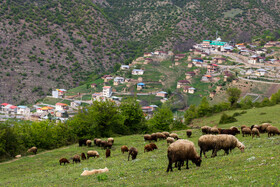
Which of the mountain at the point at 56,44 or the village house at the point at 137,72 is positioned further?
the village house at the point at 137,72

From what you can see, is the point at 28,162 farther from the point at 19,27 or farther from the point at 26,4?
the point at 26,4

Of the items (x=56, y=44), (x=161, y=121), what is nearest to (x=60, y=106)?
(x=56, y=44)

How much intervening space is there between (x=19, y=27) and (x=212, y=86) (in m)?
104

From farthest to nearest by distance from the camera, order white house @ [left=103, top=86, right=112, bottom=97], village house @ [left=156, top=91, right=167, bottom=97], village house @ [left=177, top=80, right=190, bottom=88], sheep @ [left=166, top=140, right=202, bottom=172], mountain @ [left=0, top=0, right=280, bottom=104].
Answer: mountain @ [left=0, top=0, right=280, bottom=104] → village house @ [left=177, top=80, right=190, bottom=88] → white house @ [left=103, top=86, right=112, bottom=97] → village house @ [left=156, top=91, right=167, bottom=97] → sheep @ [left=166, top=140, right=202, bottom=172]

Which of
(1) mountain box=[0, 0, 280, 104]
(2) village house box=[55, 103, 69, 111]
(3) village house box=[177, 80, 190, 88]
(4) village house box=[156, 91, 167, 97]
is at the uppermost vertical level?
(1) mountain box=[0, 0, 280, 104]

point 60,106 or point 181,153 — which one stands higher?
point 181,153

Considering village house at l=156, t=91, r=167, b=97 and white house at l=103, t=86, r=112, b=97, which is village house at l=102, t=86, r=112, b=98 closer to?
white house at l=103, t=86, r=112, b=97

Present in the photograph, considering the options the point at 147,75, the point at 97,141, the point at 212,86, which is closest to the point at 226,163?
the point at 97,141

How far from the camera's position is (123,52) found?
199000 mm

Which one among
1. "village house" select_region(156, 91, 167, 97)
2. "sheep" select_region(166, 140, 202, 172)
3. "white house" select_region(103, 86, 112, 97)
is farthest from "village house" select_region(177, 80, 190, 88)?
"sheep" select_region(166, 140, 202, 172)

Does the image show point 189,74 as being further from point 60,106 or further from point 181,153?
point 181,153

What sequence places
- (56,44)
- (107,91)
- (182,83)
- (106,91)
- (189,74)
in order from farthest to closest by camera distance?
(56,44) < (189,74) < (182,83) < (106,91) < (107,91)

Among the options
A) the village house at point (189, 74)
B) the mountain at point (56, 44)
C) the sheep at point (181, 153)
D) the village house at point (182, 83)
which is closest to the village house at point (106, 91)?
the village house at point (182, 83)

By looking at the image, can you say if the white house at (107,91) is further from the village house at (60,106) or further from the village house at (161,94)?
the village house at (161,94)
